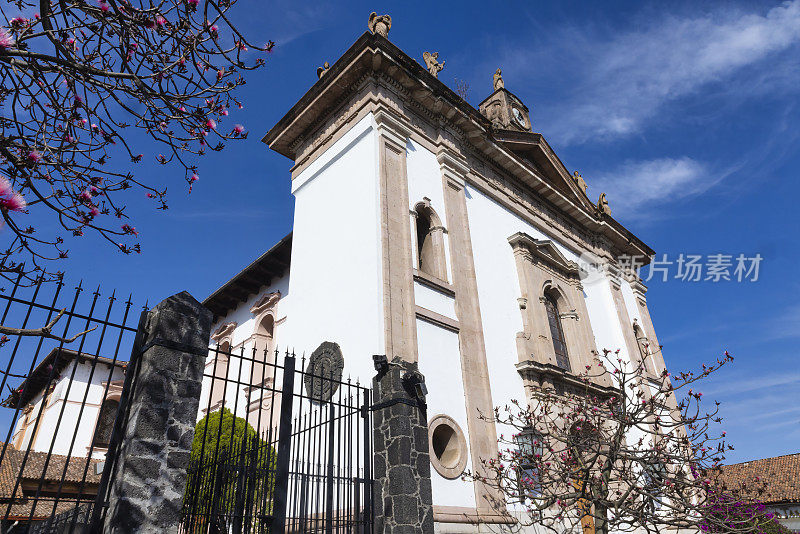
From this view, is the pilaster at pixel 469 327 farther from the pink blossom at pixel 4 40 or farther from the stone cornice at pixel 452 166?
the pink blossom at pixel 4 40

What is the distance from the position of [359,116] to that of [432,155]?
→ 2.00 metres

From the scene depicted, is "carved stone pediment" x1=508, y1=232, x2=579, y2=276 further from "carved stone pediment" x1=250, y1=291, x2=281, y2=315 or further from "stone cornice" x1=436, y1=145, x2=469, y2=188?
"carved stone pediment" x1=250, y1=291, x2=281, y2=315

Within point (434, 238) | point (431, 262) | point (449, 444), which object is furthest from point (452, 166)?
point (449, 444)

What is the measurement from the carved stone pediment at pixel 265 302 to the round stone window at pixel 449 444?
7.55m

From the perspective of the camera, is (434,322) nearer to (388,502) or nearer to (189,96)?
(388,502)

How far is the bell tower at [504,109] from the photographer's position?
18.1 meters

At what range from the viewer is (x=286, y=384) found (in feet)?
19.5

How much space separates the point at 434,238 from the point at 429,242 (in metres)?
0.18

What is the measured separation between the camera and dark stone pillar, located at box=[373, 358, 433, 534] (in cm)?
648

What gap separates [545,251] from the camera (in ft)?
48.4

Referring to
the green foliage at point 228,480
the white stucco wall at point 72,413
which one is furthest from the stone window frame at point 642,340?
the white stucco wall at point 72,413

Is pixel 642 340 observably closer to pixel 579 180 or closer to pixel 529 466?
pixel 579 180

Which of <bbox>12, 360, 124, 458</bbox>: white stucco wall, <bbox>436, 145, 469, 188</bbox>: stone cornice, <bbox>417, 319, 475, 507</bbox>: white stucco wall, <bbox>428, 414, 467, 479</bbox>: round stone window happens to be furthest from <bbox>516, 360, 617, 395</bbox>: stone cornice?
<bbox>12, 360, 124, 458</bbox>: white stucco wall

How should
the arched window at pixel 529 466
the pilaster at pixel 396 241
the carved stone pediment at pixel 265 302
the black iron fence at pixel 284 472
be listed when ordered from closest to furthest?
the black iron fence at pixel 284 472
the arched window at pixel 529 466
the pilaster at pixel 396 241
the carved stone pediment at pixel 265 302
